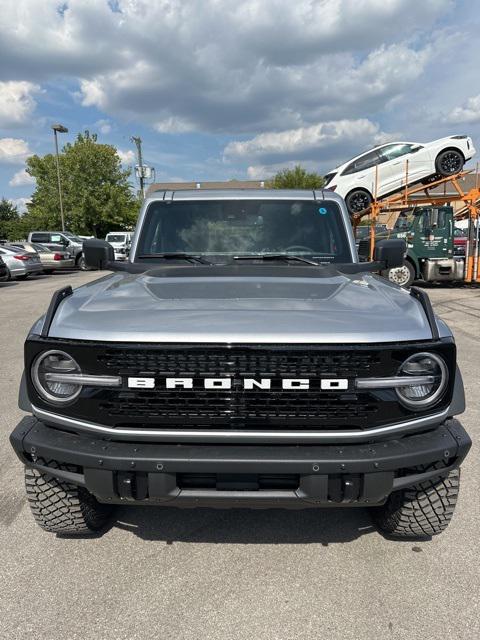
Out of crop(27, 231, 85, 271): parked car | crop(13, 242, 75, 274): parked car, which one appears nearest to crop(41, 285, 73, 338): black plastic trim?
crop(13, 242, 75, 274): parked car

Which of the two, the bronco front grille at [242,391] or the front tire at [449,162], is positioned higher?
the front tire at [449,162]

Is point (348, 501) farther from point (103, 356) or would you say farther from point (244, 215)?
point (244, 215)

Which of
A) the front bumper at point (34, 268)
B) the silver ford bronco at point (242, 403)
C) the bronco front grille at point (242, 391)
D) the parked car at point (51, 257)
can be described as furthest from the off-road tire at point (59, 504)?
the parked car at point (51, 257)

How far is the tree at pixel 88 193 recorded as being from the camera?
41.9m

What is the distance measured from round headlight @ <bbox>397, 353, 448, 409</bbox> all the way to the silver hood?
0.10 metres

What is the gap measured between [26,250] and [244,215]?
60.3 feet

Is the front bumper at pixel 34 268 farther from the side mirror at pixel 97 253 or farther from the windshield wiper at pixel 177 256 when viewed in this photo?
the windshield wiper at pixel 177 256

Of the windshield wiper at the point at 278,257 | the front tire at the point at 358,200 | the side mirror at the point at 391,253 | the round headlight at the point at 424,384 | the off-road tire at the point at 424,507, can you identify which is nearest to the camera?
the round headlight at the point at 424,384

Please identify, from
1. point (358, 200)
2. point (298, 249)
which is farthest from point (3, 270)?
point (298, 249)

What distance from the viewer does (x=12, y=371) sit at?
6176 millimetres

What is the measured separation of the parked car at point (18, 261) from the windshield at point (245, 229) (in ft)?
52.2

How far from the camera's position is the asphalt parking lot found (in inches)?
84.3

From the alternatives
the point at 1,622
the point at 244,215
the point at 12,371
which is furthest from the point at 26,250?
the point at 1,622

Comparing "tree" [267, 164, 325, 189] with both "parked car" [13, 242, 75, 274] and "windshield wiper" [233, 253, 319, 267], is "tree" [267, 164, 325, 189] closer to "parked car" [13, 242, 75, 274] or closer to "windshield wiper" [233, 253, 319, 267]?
"parked car" [13, 242, 75, 274]
